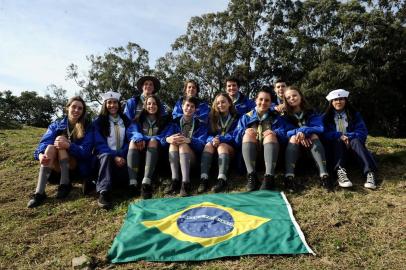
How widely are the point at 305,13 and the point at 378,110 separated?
8.34 meters

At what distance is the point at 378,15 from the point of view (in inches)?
926

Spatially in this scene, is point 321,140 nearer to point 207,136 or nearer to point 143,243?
point 207,136

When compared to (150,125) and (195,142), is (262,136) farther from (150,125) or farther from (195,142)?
(150,125)

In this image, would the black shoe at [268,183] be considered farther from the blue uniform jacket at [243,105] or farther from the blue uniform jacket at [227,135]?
the blue uniform jacket at [243,105]

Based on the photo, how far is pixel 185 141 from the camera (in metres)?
6.30

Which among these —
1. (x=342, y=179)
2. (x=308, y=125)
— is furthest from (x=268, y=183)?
(x=308, y=125)

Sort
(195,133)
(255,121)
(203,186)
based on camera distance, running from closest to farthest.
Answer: (203,186)
(255,121)
(195,133)

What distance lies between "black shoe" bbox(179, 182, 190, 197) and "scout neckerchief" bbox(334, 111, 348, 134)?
2773mm

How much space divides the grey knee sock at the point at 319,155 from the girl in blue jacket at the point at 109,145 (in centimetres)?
308

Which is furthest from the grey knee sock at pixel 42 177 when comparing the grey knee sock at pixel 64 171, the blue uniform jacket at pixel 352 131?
the blue uniform jacket at pixel 352 131

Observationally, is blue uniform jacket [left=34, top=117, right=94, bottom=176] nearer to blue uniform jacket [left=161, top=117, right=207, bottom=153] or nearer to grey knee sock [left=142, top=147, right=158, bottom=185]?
grey knee sock [left=142, top=147, right=158, bottom=185]

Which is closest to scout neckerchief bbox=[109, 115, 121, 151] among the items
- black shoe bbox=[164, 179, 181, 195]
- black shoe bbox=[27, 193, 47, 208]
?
black shoe bbox=[164, 179, 181, 195]

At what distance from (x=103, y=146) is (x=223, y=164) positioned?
209cm

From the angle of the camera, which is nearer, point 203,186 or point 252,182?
point 252,182
